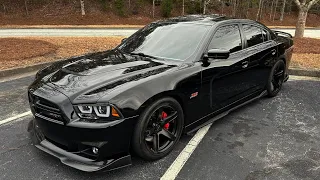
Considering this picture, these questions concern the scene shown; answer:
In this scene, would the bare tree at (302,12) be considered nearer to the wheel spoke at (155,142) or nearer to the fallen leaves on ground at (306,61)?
the fallen leaves on ground at (306,61)

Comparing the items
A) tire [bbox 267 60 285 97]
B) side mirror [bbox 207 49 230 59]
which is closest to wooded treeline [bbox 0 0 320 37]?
tire [bbox 267 60 285 97]

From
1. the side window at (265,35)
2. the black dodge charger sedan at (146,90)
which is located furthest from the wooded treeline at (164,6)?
the black dodge charger sedan at (146,90)

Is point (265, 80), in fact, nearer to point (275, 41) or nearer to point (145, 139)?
point (275, 41)

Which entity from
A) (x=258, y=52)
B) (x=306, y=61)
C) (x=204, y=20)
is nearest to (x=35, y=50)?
(x=204, y=20)

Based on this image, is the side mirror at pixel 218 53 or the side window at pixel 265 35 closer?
the side mirror at pixel 218 53

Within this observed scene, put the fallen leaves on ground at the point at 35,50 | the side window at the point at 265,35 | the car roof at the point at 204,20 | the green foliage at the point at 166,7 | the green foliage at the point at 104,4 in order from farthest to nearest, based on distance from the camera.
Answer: the green foliage at the point at 166,7 → the green foliage at the point at 104,4 → the fallen leaves on ground at the point at 35,50 → the side window at the point at 265,35 → the car roof at the point at 204,20

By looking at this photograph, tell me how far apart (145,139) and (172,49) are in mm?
1378

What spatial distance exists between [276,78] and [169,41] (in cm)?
250

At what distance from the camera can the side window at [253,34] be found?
4.65 m

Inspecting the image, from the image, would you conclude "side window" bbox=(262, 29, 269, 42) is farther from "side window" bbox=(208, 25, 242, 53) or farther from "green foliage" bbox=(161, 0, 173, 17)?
"green foliage" bbox=(161, 0, 173, 17)

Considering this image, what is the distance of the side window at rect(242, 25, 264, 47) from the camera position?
465 centimetres

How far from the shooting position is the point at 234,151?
358cm

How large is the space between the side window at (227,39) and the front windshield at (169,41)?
0.60ft

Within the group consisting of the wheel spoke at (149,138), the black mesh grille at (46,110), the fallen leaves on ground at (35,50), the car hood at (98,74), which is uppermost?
the car hood at (98,74)
